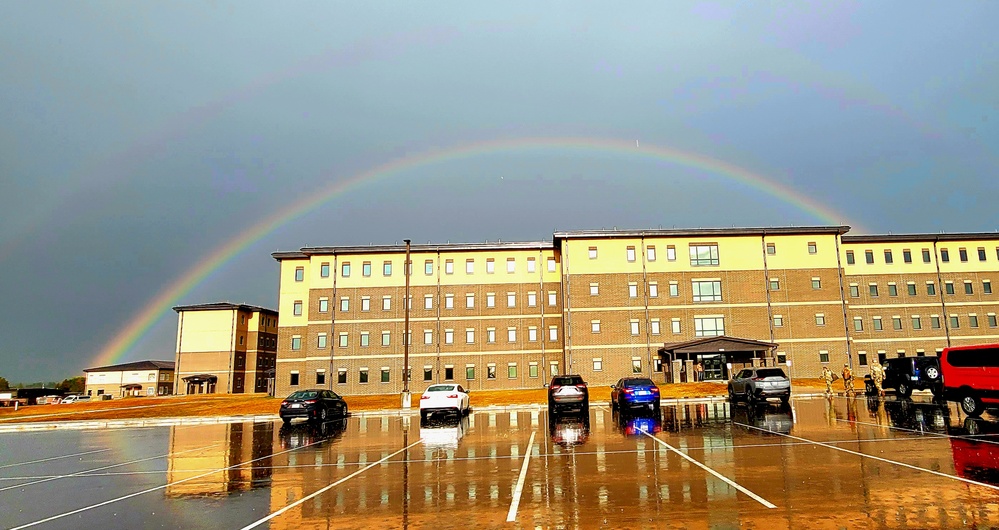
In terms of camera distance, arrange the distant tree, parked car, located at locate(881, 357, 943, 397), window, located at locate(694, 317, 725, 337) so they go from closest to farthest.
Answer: parked car, located at locate(881, 357, 943, 397) < window, located at locate(694, 317, 725, 337) < the distant tree

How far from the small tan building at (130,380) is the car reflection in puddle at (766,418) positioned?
8917 centimetres

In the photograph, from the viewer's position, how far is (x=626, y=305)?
5534 centimetres

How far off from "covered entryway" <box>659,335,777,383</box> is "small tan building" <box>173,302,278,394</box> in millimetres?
56123

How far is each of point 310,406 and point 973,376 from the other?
24.3 m

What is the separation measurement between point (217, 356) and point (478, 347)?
40905mm

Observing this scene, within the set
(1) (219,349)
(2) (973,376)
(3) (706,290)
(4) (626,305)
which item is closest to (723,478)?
(2) (973,376)

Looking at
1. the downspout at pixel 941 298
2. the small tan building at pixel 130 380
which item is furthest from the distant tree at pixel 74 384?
the downspout at pixel 941 298

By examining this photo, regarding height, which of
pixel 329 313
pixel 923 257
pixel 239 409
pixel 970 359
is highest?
pixel 923 257

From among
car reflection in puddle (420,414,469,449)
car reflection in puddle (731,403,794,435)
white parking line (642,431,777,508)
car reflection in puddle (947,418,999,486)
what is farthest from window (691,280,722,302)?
white parking line (642,431,777,508)

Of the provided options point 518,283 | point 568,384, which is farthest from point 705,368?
point 568,384

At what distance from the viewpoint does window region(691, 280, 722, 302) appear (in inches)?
2190

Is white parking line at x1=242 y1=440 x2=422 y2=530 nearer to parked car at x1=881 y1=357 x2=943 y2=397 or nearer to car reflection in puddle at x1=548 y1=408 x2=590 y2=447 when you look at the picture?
car reflection in puddle at x1=548 y1=408 x2=590 y2=447

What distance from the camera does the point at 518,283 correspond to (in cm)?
5994

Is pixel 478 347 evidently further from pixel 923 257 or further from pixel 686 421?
pixel 923 257
